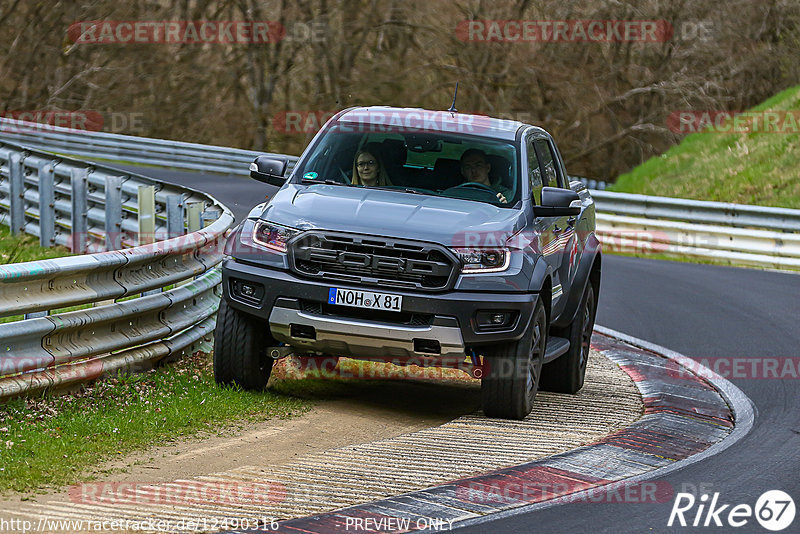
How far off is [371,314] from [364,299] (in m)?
0.12

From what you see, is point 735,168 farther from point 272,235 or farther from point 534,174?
point 272,235

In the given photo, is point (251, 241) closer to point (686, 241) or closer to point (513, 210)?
point (513, 210)

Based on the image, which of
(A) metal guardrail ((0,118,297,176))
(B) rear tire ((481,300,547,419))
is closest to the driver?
(B) rear tire ((481,300,547,419))

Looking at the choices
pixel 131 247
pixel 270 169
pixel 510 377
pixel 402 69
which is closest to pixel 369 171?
pixel 270 169

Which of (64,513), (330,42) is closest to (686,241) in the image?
(64,513)

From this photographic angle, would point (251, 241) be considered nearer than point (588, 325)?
Yes

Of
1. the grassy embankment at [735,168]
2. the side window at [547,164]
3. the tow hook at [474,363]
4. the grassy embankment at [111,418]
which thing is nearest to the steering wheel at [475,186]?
the side window at [547,164]

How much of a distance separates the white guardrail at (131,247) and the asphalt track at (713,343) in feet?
7.29

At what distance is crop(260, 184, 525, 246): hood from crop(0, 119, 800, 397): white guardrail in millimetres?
1185

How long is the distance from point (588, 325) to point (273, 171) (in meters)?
3.11

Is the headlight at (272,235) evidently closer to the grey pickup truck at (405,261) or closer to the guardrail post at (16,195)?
the grey pickup truck at (405,261)

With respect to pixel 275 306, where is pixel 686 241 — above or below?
below

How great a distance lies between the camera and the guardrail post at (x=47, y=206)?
15.6 meters

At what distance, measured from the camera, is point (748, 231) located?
67.9 feet
